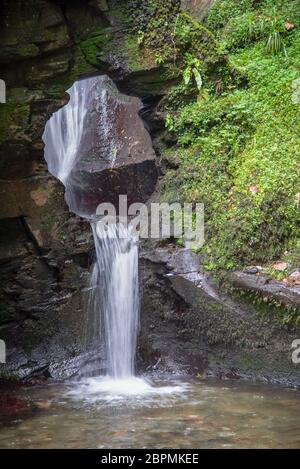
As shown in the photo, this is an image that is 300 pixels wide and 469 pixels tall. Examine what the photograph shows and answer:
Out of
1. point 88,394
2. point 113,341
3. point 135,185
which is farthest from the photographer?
point 135,185

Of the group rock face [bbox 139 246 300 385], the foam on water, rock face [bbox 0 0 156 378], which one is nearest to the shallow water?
the foam on water

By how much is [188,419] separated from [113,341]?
8.24 ft

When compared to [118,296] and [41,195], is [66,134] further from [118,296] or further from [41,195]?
[118,296]

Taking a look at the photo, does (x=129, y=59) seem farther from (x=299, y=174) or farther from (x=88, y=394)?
(x=88, y=394)

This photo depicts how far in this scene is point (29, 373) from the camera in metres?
7.52

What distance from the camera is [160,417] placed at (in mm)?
5676

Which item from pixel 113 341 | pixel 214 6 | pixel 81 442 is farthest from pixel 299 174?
pixel 214 6

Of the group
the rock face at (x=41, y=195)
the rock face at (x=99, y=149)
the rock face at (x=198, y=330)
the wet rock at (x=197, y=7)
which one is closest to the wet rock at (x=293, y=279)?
the rock face at (x=198, y=330)

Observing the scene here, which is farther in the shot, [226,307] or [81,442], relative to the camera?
[226,307]

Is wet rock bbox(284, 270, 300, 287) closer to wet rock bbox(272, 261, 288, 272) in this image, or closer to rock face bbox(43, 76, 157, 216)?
wet rock bbox(272, 261, 288, 272)

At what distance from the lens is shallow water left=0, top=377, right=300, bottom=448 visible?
16.4ft

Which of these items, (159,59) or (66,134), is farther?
(66,134)

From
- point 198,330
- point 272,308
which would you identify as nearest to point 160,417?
point 198,330

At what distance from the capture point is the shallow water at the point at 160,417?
5004 mm
